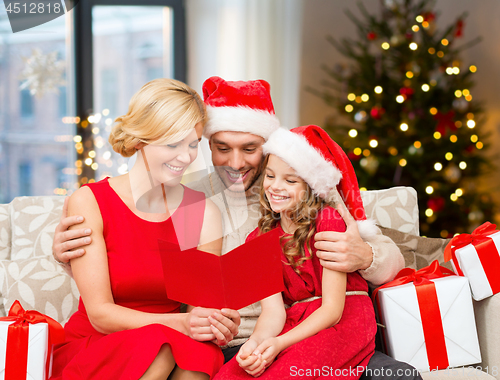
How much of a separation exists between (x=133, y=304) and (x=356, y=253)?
621 mm

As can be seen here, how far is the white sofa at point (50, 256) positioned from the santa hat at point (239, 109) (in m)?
0.57

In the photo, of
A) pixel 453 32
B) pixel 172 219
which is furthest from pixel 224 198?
pixel 453 32

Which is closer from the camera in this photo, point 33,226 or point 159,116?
point 159,116

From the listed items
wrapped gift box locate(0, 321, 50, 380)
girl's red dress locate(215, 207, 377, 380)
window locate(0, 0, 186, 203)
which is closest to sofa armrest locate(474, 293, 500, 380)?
girl's red dress locate(215, 207, 377, 380)

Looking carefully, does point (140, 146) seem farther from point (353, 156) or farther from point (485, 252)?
point (353, 156)

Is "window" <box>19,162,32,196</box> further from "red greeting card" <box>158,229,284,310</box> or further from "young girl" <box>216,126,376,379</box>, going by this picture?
"red greeting card" <box>158,229,284,310</box>

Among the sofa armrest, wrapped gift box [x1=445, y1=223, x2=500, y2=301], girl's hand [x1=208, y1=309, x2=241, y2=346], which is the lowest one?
the sofa armrest

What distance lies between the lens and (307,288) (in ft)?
4.13

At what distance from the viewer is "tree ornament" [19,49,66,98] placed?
3348 mm

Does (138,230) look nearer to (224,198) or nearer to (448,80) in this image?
(224,198)

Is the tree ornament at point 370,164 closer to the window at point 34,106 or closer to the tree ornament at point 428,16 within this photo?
the tree ornament at point 428,16

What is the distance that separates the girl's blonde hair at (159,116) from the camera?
1.11 m

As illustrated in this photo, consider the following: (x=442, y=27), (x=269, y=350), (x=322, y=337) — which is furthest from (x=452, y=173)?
(x=269, y=350)

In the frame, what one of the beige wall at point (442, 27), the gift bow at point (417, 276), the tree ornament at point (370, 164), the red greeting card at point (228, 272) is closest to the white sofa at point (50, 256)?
the gift bow at point (417, 276)
